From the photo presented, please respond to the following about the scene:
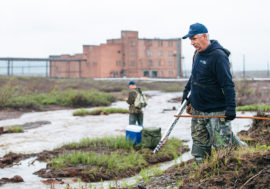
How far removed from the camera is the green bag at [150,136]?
8.84 m

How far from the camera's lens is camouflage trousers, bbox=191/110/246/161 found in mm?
4965

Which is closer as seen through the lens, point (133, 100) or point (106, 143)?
point (106, 143)

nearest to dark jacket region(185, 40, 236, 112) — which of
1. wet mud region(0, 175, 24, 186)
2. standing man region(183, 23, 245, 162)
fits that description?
standing man region(183, 23, 245, 162)

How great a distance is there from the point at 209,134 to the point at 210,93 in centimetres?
57

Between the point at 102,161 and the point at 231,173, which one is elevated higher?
the point at 231,173

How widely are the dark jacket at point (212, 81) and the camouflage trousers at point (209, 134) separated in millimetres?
135

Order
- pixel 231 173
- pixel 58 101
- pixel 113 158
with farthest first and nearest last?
pixel 58 101, pixel 113 158, pixel 231 173

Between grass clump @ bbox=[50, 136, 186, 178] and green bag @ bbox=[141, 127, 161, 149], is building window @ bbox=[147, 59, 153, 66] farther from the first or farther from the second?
green bag @ bbox=[141, 127, 161, 149]

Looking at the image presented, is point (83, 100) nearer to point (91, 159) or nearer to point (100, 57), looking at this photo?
point (91, 159)

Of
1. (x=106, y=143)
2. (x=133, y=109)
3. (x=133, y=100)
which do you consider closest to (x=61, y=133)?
(x=106, y=143)

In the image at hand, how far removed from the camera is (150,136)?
29.2ft

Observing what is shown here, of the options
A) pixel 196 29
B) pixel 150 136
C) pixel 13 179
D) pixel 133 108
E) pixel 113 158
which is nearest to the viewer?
pixel 196 29

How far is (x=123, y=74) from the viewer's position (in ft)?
230

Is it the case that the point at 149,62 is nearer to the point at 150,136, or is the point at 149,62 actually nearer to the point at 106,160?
the point at 150,136
